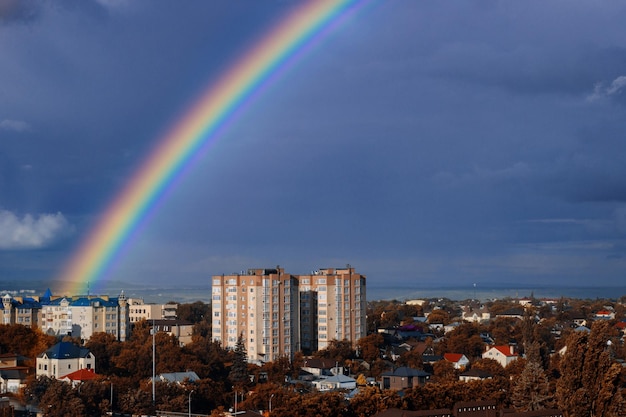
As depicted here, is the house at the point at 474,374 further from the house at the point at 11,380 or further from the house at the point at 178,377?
the house at the point at 11,380

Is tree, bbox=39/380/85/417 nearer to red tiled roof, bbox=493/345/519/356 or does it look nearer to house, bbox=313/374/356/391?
house, bbox=313/374/356/391

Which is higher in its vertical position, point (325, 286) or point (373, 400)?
point (325, 286)

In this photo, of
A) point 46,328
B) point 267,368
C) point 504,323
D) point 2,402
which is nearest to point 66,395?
point 2,402

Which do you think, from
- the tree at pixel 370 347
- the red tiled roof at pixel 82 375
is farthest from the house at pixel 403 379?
the red tiled roof at pixel 82 375

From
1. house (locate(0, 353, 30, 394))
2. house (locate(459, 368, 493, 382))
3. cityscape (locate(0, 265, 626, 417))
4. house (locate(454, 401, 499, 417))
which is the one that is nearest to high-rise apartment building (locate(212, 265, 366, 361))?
cityscape (locate(0, 265, 626, 417))

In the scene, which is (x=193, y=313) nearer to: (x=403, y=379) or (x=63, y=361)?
(x=63, y=361)

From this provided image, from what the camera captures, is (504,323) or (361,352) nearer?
(361,352)

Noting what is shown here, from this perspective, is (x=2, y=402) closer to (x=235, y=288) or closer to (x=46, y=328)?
(x=235, y=288)
